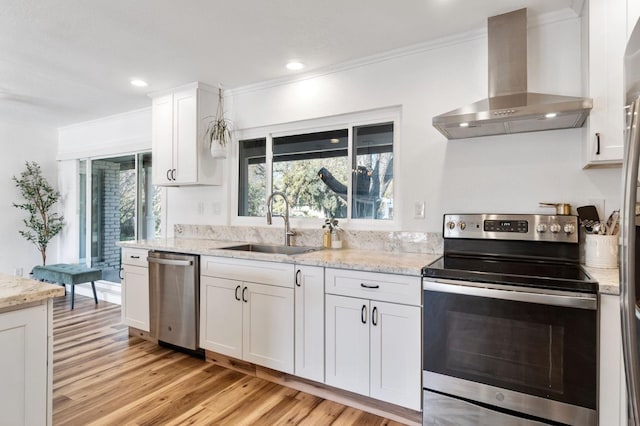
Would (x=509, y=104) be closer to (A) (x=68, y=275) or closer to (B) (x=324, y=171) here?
(B) (x=324, y=171)

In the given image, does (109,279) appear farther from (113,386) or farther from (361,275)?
(361,275)

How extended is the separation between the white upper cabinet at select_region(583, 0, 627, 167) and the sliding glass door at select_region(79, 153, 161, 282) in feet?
13.6

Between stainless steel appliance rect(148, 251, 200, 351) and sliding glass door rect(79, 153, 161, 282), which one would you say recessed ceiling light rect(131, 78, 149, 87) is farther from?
stainless steel appliance rect(148, 251, 200, 351)

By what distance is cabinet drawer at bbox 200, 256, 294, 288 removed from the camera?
2373mm

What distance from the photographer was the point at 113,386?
242 centimetres

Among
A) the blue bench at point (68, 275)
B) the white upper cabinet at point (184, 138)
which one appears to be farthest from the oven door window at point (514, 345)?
the blue bench at point (68, 275)

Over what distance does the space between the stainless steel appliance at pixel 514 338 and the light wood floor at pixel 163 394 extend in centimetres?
57

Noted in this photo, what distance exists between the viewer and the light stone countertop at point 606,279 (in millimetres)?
1500

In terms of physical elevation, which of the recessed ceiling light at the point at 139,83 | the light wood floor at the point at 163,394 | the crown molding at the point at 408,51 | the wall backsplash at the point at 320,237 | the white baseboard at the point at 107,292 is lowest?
the light wood floor at the point at 163,394

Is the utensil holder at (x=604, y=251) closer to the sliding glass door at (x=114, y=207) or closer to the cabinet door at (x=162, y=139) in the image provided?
the cabinet door at (x=162, y=139)

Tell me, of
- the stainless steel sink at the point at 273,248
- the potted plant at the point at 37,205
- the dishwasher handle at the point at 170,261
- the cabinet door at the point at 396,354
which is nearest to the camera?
the cabinet door at the point at 396,354

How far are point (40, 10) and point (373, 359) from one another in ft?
9.30

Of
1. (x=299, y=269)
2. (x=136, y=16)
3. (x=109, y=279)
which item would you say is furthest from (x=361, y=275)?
(x=109, y=279)

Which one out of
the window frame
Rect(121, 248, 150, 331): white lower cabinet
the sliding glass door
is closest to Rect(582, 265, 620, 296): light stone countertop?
the window frame
